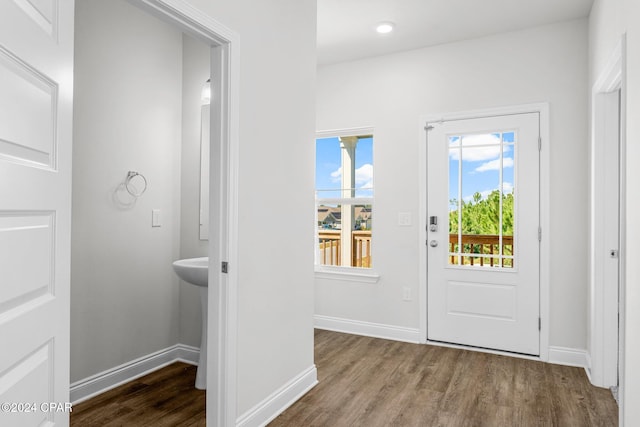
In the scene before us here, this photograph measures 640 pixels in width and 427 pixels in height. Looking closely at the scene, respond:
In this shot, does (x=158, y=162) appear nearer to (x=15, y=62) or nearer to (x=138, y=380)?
(x=138, y=380)

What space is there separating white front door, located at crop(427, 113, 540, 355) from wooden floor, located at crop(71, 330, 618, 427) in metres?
0.28

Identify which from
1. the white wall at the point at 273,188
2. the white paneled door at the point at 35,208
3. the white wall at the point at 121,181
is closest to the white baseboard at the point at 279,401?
the white wall at the point at 273,188

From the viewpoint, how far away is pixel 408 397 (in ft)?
8.54

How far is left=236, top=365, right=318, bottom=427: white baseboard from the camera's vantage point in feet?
6.98

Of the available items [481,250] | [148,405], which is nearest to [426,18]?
[481,250]

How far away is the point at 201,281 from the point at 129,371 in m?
0.90

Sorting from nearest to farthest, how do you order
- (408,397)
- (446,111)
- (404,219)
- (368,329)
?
(408,397)
(446,111)
(404,219)
(368,329)

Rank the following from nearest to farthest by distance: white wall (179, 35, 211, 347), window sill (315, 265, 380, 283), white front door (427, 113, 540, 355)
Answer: white wall (179, 35, 211, 347) → white front door (427, 113, 540, 355) → window sill (315, 265, 380, 283)

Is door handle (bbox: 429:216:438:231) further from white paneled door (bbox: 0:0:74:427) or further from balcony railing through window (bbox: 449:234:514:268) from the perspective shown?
white paneled door (bbox: 0:0:74:427)

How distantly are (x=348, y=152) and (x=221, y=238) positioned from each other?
242cm

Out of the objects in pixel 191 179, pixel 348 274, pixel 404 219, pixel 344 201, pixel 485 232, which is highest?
pixel 191 179

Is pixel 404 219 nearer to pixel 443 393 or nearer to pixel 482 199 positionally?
→ pixel 482 199

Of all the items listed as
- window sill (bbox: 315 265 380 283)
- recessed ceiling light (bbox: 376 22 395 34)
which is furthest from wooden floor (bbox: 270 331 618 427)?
recessed ceiling light (bbox: 376 22 395 34)
